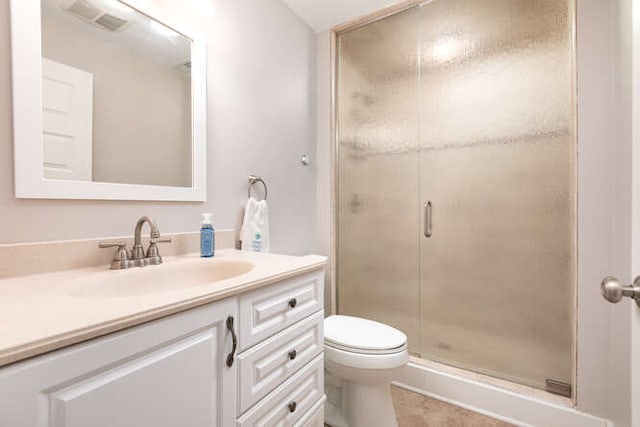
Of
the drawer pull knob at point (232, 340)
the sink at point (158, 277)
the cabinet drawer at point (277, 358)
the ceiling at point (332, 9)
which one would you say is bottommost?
the cabinet drawer at point (277, 358)

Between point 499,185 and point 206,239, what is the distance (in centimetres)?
154

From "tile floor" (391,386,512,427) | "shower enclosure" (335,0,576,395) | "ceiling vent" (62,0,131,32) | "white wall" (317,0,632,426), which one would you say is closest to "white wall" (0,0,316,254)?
"ceiling vent" (62,0,131,32)

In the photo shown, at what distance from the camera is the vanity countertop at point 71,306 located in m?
0.45

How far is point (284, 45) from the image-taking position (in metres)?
1.79

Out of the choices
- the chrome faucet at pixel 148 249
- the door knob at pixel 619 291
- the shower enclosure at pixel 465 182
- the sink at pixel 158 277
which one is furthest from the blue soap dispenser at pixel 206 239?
the door knob at pixel 619 291

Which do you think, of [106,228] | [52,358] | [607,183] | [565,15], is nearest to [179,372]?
[52,358]

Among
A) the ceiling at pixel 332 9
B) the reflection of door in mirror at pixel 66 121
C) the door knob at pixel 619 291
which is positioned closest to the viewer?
the door knob at pixel 619 291

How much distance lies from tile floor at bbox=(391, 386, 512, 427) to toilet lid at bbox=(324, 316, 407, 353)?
48 cm

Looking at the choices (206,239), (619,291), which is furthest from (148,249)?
(619,291)

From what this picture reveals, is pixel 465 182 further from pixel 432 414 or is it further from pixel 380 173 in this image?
pixel 432 414

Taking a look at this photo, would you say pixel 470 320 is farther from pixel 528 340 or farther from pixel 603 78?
pixel 603 78

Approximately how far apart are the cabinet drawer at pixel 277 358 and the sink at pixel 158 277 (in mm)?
276

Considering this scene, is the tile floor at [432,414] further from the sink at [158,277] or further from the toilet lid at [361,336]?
the sink at [158,277]

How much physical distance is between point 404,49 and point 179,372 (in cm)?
204
